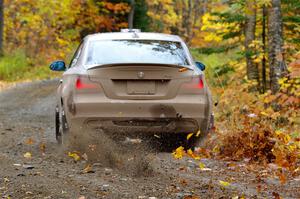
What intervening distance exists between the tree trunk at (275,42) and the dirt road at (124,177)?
19.9ft

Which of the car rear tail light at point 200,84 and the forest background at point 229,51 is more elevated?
the car rear tail light at point 200,84

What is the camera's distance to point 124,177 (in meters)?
6.97

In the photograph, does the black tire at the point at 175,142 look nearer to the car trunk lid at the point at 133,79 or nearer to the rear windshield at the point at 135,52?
the car trunk lid at the point at 133,79

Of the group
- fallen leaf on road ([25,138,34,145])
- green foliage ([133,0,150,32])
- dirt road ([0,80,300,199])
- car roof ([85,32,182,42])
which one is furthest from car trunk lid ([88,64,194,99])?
green foliage ([133,0,150,32])

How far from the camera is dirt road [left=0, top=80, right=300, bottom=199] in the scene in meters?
6.15

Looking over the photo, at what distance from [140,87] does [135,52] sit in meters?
0.72

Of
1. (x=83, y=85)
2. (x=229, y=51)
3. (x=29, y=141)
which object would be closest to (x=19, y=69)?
(x=229, y=51)

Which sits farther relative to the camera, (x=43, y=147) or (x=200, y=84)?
(x=43, y=147)

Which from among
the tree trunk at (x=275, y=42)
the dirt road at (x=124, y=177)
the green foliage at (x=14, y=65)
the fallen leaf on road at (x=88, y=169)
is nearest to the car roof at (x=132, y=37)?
the dirt road at (x=124, y=177)

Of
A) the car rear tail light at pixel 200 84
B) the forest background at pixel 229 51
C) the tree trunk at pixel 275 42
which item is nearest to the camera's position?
the car rear tail light at pixel 200 84

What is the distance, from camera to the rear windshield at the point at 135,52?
873 centimetres

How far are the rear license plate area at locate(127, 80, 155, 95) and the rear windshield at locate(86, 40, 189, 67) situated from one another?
0.37 meters

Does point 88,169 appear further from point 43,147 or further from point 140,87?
point 43,147

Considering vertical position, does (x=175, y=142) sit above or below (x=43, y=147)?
above
